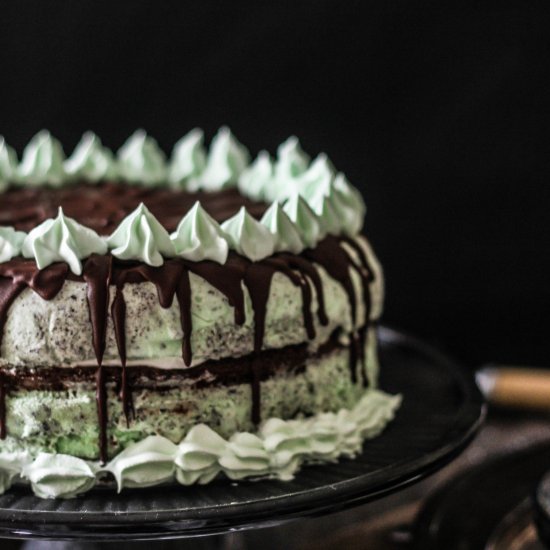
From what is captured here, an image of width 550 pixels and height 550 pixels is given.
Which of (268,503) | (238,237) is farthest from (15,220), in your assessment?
(268,503)

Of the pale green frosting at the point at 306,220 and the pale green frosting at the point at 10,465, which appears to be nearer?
the pale green frosting at the point at 10,465

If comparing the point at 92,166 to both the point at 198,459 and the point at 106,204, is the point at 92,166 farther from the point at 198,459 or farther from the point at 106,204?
the point at 198,459

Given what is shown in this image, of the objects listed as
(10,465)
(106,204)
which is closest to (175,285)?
(10,465)

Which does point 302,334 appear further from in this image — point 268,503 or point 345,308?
point 268,503

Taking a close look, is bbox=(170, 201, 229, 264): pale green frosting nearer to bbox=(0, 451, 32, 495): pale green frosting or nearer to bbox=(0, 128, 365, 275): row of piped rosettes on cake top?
bbox=(0, 128, 365, 275): row of piped rosettes on cake top

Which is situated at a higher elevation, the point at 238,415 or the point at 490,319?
the point at 238,415

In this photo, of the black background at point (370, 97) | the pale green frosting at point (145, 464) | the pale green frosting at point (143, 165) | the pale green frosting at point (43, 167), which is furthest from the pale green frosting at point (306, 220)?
the black background at point (370, 97)

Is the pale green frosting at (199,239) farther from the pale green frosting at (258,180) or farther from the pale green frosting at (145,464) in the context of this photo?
the pale green frosting at (258,180)
